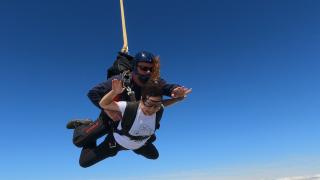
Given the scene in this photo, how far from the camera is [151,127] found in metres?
6.05

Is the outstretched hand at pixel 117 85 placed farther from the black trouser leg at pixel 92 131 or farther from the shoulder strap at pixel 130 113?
the black trouser leg at pixel 92 131

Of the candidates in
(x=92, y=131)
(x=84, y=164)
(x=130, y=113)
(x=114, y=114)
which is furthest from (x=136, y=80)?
(x=84, y=164)

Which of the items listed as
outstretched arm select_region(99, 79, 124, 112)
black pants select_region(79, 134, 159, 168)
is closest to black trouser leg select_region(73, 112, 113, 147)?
black pants select_region(79, 134, 159, 168)

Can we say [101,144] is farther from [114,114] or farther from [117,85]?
[117,85]

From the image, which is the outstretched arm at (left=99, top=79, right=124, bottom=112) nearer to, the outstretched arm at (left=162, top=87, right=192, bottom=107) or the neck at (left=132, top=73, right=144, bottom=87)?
the neck at (left=132, top=73, right=144, bottom=87)

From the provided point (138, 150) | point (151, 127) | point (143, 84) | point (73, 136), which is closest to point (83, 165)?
point (73, 136)

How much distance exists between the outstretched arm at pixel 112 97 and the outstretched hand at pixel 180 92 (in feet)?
2.93

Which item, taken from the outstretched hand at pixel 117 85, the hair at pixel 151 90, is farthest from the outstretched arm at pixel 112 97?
the hair at pixel 151 90

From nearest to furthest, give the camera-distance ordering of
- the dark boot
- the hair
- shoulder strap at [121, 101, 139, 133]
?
1. the hair
2. shoulder strap at [121, 101, 139, 133]
3. the dark boot

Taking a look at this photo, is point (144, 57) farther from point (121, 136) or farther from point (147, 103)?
point (121, 136)

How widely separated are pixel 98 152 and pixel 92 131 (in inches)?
18.3

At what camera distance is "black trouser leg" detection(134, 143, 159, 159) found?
698 centimetres

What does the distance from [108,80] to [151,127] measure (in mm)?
958

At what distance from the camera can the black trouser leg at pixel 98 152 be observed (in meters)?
6.83
